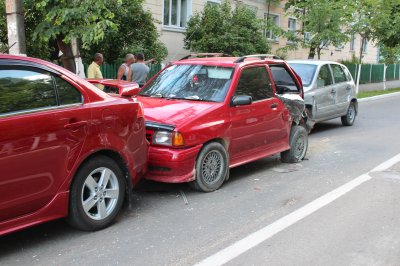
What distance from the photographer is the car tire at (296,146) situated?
796cm

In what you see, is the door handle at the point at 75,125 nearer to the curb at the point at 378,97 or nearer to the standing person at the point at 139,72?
the standing person at the point at 139,72

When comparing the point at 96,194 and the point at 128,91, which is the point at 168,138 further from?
the point at 96,194

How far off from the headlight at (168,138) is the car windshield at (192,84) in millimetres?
954

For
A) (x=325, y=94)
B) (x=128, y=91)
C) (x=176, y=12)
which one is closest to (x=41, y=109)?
(x=128, y=91)

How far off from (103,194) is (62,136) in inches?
31.4

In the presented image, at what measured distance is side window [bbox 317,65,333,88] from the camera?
11.2 metres

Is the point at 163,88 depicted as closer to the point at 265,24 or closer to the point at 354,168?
the point at 354,168

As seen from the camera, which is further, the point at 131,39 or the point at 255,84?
the point at 131,39

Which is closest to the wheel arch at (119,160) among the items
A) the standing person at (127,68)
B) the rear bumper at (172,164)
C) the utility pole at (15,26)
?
the rear bumper at (172,164)

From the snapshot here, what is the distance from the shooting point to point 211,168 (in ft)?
20.5

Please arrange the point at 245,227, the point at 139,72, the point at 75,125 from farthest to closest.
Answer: the point at 139,72 → the point at 245,227 → the point at 75,125

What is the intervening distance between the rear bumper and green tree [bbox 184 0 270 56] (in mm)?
11989

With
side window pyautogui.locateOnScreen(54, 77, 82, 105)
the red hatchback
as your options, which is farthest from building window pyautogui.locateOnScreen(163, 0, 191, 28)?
side window pyautogui.locateOnScreen(54, 77, 82, 105)

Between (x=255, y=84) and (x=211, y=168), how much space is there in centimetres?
158
